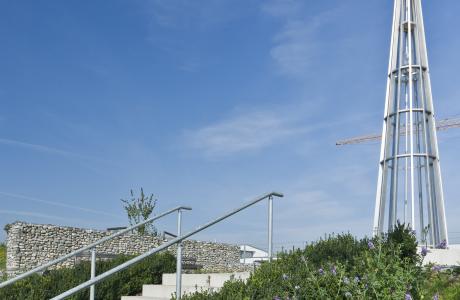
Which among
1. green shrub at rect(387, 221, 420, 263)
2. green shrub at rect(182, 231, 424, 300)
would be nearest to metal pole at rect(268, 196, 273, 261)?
green shrub at rect(182, 231, 424, 300)

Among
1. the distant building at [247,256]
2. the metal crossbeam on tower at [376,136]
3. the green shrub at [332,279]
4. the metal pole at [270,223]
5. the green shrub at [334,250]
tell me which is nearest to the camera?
the green shrub at [332,279]

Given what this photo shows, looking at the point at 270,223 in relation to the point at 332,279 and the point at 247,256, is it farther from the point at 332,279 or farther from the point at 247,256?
the point at 247,256

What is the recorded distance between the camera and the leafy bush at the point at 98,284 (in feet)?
25.4

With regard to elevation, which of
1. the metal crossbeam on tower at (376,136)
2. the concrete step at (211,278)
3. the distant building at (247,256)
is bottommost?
the concrete step at (211,278)

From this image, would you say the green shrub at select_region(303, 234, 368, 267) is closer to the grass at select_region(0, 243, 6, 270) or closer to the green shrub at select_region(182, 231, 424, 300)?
the green shrub at select_region(182, 231, 424, 300)

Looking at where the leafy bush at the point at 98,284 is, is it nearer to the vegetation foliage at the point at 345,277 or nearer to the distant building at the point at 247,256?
the vegetation foliage at the point at 345,277

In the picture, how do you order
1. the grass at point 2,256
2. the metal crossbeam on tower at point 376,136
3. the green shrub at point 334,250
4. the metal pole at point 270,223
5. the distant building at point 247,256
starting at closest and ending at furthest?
the green shrub at point 334,250, the metal pole at point 270,223, the distant building at point 247,256, the grass at point 2,256, the metal crossbeam on tower at point 376,136

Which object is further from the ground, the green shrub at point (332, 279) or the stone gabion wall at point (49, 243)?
→ the stone gabion wall at point (49, 243)

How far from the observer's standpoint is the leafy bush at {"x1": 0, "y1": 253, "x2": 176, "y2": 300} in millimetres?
7734

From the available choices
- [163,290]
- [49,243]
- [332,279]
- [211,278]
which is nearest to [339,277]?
[332,279]

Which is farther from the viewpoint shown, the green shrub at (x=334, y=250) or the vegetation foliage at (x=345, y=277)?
the green shrub at (x=334, y=250)

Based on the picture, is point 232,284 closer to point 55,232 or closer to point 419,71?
point 55,232

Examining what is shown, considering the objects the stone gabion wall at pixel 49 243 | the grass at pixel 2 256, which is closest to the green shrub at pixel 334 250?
the stone gabion wall at pixel 49 243

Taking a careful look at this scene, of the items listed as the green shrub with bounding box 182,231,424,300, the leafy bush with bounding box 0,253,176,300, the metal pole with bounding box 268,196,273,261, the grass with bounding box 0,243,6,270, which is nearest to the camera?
the green shrub with bounding box 182,231,424,300
